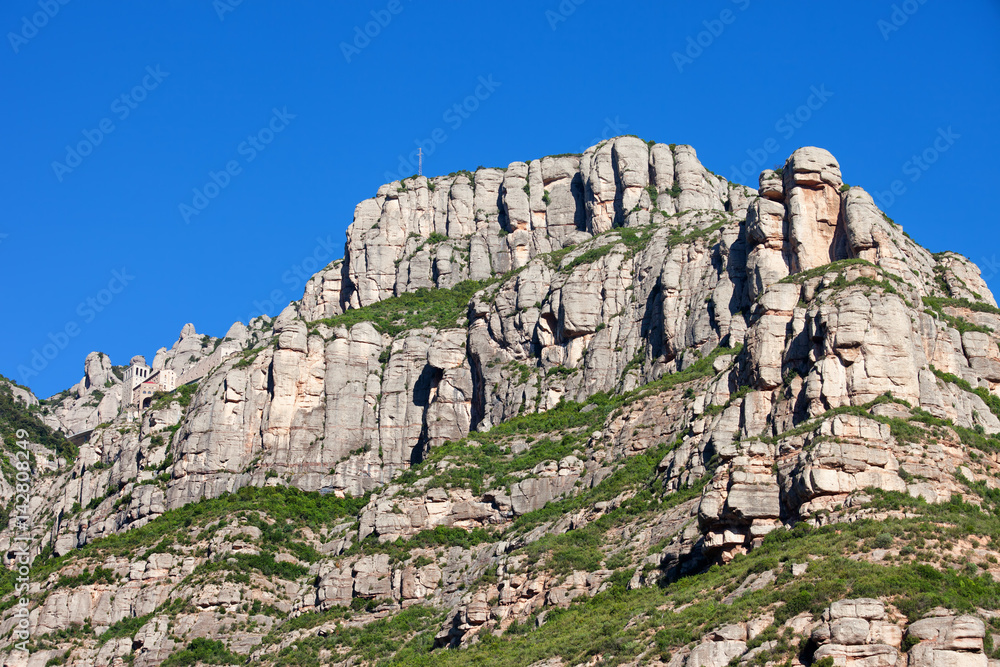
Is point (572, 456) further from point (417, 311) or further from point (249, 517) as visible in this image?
point (417, 311)

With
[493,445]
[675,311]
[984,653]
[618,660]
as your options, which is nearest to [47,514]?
[493,445]

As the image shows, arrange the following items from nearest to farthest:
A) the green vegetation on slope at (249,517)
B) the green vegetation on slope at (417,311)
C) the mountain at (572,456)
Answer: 1. the mountain at (572,456)
2. the green vegetation on slope at (249,517)
3. the green vegetation on slope at (417,311)

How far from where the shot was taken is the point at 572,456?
113625 millimetres

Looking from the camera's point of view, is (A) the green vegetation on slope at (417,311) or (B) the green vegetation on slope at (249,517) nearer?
(B) the green vegetation on slope at (249,517)

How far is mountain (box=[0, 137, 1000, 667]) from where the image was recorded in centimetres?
7881

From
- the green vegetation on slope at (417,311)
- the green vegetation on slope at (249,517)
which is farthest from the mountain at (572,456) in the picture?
the green vegetation on slope at (417,311)

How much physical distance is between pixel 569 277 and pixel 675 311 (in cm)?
1397

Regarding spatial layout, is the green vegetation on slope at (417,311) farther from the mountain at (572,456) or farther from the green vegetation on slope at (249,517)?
the green vegetation on slope at (249,517)

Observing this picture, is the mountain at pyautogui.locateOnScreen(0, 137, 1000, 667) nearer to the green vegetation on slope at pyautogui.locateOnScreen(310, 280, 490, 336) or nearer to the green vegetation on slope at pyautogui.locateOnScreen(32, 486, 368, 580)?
the green vegetation on slope at pyautogui.locateOnScreen(32, 486, 368, 580)

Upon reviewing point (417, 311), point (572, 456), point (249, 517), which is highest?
point (417, 311)

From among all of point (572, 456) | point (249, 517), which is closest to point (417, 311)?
point (249, 517)

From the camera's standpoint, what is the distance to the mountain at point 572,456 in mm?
78812

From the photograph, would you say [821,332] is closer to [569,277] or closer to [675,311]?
[675,311]

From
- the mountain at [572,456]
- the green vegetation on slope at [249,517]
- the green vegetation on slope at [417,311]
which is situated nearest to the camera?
the mountain at [572,456]
